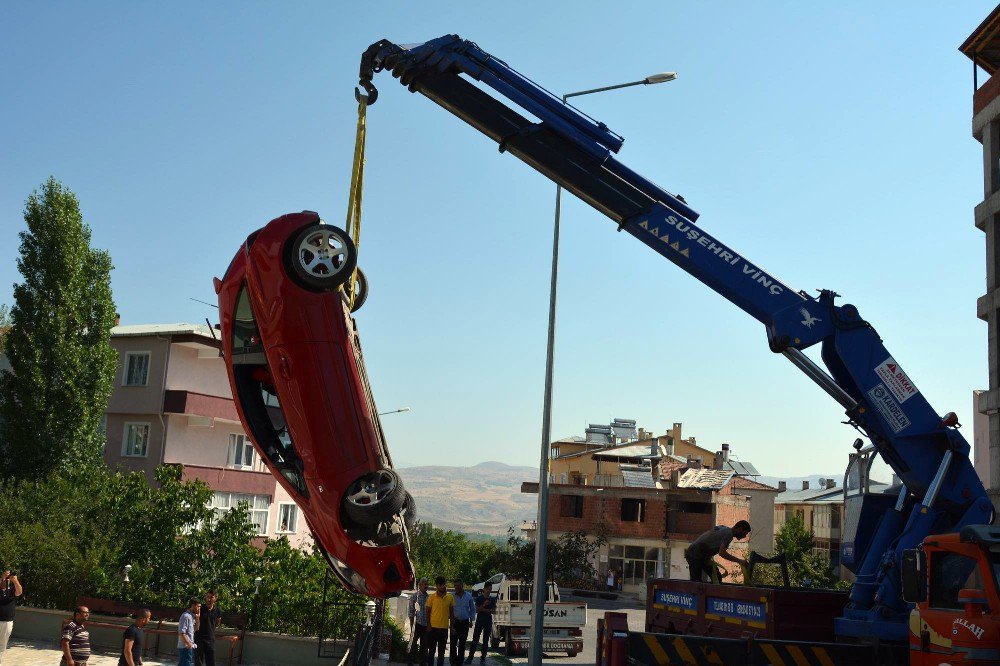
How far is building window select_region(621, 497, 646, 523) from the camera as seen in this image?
5356 cm

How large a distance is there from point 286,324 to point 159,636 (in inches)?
406

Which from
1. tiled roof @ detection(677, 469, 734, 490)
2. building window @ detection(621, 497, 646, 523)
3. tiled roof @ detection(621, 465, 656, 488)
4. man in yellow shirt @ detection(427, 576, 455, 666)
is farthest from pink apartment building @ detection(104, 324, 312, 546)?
tiled roof @ detection(677, 469, 734, 490)

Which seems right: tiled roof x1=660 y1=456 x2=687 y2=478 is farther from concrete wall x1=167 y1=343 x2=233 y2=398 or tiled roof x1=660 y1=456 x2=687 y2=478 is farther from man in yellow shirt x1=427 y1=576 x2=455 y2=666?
man in yellow shirt x1=427 y1=576 x2=455 y2=666

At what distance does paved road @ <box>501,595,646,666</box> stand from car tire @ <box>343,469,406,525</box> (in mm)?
7864

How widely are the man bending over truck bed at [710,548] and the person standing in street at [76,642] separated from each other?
7.61m

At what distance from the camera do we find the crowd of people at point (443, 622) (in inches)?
646

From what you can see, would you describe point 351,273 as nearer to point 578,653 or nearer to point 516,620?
point 516,620

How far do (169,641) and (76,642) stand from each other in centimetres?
637

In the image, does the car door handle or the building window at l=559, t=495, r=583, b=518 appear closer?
the car door handle

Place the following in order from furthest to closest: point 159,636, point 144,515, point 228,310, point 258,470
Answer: point 258,470 → point 144,515 → point 159,636 → point 228,310

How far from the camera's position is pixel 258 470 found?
35156 mm

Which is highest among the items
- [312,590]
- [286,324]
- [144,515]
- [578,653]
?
[286,324]

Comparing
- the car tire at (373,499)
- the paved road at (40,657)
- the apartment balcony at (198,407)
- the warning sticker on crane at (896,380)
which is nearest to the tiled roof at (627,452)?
the apartment balcony at (198,407)

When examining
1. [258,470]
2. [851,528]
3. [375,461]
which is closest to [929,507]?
[851,528]
